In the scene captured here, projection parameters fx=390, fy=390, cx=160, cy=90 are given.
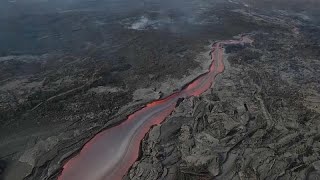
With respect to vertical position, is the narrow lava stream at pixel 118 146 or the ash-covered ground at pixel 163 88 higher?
the ash-covered ground at pixel 163 88

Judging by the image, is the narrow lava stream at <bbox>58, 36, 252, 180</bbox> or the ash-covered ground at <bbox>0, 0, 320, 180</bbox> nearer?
the narrow lava stream at <bbox>58, 36, 252, 180</bbox>

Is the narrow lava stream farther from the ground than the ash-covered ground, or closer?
closer

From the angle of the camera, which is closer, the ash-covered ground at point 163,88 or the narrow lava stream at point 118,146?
the narrow lava stream at point 118,146

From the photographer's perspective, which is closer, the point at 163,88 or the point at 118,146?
the point at 118,146

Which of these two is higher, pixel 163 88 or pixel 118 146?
pixel 163 88
